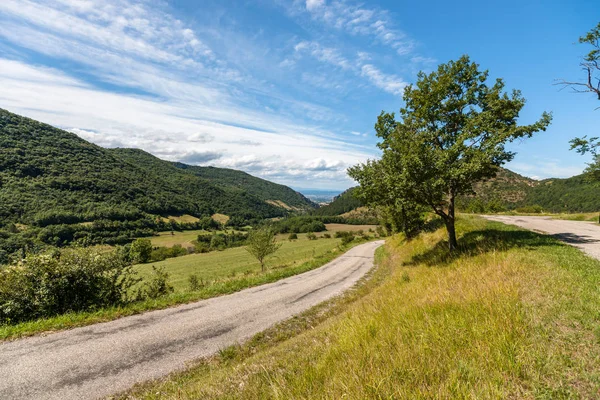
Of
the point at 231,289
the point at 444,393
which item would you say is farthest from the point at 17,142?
the point at 444,393

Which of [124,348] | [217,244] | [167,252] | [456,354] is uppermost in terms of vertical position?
[456,354]

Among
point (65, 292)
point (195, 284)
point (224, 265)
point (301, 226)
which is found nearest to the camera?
point (65, 292)

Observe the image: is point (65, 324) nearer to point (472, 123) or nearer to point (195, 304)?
point (195, 304)

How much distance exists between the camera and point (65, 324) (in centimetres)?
996

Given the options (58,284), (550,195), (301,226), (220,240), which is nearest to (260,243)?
(58,284)

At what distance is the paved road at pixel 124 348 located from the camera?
22.0 feet

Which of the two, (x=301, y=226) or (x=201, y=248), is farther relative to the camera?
(x=301, y=226)

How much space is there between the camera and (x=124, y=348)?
867cm

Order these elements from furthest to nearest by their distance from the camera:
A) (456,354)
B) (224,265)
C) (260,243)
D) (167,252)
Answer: (167,252), (224,265), (260,243), (456,354)

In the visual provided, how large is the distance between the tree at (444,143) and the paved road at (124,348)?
9.42 m

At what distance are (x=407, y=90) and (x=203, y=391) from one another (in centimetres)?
2034

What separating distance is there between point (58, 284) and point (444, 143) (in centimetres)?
2249

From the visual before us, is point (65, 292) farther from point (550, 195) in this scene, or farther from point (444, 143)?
point (550, 195)

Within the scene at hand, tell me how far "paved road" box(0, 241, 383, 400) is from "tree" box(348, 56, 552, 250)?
942cm
